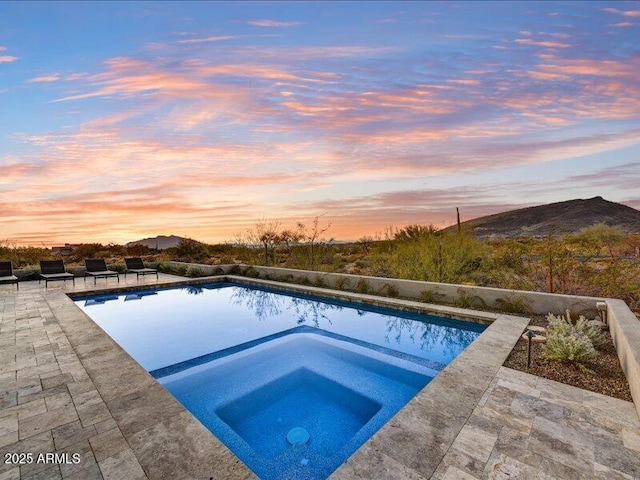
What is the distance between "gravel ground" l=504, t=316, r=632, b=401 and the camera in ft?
9.84

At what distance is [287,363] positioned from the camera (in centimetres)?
450

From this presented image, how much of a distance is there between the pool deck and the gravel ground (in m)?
0.18

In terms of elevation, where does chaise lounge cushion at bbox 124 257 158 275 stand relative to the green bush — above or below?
above

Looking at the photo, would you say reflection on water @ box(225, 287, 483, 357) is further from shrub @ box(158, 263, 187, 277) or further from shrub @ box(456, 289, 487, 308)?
shrub @ box(158, 263, 187, 277)

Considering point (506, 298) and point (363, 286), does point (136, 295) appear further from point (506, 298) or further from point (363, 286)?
point (506, 298)

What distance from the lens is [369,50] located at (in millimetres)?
6695

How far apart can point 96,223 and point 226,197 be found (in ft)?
19.0

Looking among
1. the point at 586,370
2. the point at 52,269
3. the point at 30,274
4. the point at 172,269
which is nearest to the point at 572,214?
the point at 586,370

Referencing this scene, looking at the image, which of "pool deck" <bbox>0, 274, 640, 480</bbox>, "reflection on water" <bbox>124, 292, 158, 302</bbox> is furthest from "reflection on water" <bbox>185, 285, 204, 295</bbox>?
"pool deck" <bbox>0, 274, 640, 480</bbox>

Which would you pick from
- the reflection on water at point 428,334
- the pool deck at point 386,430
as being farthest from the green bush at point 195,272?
the pool deck at point 386,430

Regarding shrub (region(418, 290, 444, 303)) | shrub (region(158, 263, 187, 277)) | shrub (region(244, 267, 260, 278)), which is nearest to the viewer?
shrub (region(418, 290, 444, 303))

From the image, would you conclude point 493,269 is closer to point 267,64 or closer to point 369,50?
point 369,50

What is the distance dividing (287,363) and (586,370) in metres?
3.43

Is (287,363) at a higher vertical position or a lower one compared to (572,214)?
lower
